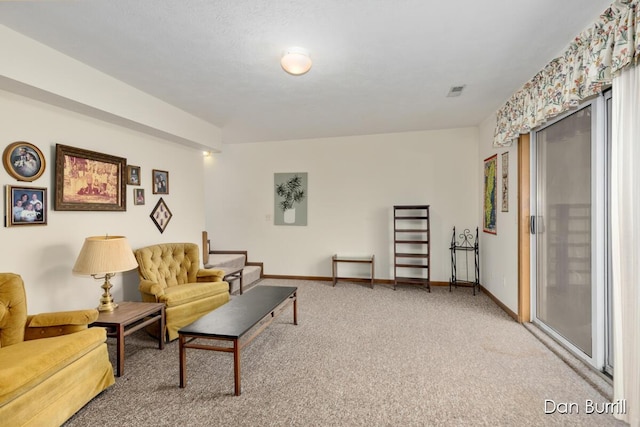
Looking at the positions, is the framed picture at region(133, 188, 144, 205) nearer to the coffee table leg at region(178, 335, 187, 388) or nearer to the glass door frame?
the coffee table leg at region(178, 335, 187, 388)

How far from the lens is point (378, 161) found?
559 centimetres

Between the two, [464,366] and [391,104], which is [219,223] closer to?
[391,104]

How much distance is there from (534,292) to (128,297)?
4.53m

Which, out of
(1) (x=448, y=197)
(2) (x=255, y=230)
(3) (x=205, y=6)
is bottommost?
(2) (x=255, y=230)

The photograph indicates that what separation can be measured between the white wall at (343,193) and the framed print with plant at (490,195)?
17.5 inches

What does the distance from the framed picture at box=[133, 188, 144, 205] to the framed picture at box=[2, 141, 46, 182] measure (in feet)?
3.44

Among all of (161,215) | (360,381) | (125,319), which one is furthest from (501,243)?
(161,215)

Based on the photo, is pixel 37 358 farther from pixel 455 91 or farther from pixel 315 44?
pixel 455 91

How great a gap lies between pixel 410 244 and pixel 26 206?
16.1 ft

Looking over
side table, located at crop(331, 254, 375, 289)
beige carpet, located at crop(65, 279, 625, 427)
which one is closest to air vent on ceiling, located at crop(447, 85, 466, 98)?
beige carpet, located at crop(65, 279, 625, 427)

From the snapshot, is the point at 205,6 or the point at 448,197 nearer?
the point at 205,6

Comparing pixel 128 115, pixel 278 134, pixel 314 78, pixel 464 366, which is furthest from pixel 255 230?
pixel 464 366

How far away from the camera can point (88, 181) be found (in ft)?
10.4

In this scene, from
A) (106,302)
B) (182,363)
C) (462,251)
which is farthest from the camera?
(462,251)
